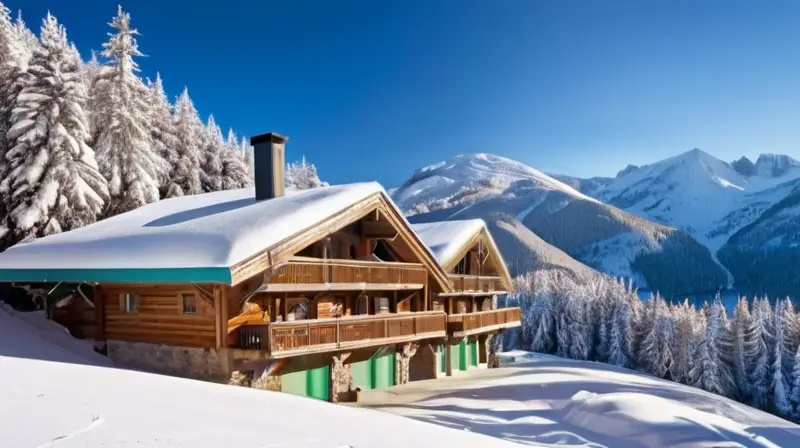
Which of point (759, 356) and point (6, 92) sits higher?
point (6, 92)

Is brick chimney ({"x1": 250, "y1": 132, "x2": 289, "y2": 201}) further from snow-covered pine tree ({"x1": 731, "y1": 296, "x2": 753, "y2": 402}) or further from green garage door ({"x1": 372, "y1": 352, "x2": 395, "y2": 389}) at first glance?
snow-covered pine tree ({"x1": 731, "y1": 296, "x2": 753, "y2": 402})

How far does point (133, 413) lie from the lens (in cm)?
836

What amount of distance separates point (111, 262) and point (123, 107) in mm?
18577

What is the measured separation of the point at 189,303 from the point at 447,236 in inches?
653

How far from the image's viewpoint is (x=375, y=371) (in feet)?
Answer: 74.1

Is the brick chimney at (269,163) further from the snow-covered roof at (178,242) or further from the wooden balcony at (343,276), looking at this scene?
the wooden balcony at (343,276)

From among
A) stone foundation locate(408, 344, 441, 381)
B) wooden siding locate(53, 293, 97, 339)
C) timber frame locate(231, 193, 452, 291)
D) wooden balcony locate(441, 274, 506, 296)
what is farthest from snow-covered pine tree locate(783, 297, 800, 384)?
wooden siding locate(53, 293, 97, 339)

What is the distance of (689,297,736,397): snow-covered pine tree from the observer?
178 feet

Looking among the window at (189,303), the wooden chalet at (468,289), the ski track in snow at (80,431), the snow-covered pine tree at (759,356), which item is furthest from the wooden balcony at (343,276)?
the snow-covered pine tree at (759,356)

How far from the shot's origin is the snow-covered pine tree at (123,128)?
103 feet

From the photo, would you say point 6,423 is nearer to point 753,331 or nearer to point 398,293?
point 398,293

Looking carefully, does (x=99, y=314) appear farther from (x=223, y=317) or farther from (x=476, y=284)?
(x=476, y=284)

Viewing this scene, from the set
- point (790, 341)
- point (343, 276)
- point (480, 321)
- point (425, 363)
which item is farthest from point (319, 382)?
point (790, 341)

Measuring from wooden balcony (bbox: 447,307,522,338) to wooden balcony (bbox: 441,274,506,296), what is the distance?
141 centimetres
